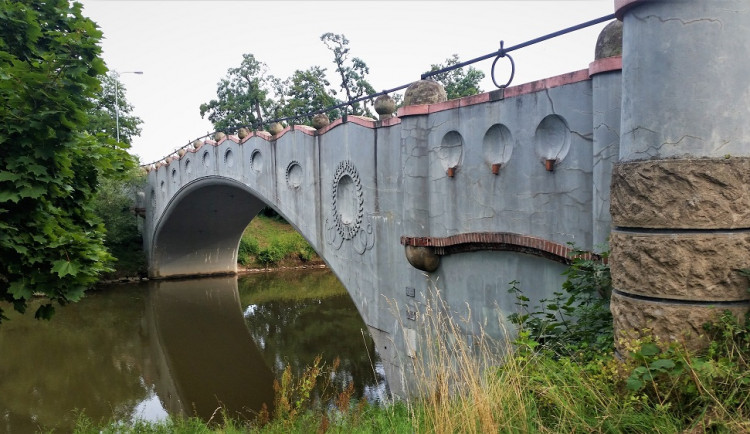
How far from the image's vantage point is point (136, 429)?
5578mm

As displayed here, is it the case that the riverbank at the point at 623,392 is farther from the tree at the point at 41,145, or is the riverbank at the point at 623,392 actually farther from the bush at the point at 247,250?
the bush at the point at 247,250

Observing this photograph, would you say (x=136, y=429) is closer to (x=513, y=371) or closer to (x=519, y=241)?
(x=519, y=241)

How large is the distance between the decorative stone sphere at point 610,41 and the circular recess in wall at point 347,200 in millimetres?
3642

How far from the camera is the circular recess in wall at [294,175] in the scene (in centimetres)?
897

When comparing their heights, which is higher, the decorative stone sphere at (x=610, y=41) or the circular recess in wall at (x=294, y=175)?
the decorative stone sphere at (x=610, y=41)

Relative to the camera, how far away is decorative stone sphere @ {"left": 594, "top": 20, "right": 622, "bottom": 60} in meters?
3.49

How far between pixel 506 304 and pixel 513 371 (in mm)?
2289

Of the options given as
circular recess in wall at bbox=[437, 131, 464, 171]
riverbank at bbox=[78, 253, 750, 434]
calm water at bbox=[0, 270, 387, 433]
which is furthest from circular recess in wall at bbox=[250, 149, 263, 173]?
riverbank at bbox=[78, 253, 750, 434]

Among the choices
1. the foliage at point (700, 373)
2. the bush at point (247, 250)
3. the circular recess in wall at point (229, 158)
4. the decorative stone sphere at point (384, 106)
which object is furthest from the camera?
the bush at point (247, 250)

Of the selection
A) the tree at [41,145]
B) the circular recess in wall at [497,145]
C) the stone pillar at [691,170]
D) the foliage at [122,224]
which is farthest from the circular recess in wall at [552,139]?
the foliage at [122,224]

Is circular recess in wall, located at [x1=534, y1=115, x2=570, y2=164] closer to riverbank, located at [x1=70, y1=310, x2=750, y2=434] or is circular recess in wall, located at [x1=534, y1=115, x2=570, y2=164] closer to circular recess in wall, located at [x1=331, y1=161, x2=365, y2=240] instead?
riverbank, located at [x1=70, y1=310, x2=750, y2=434]

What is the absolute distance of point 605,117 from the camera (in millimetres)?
3645

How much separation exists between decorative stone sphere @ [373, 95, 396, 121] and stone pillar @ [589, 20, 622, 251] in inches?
108

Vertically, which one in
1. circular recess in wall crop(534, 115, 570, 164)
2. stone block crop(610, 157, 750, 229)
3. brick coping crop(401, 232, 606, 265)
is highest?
circular recess in wall crop(534, 115, 570, 164)
